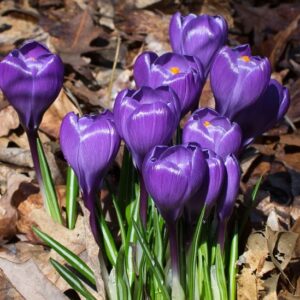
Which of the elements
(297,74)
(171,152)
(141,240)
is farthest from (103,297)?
(297,74)

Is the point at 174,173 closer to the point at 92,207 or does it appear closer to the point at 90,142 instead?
the point at 90,142

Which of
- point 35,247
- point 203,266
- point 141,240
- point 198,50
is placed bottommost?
point 35,247

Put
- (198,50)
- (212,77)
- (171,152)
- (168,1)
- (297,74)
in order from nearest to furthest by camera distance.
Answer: (171,152), (212,77), (198,50), (297,74), (168,1)

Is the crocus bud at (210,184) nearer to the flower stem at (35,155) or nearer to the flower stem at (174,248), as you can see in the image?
the flower stem at (174,248)

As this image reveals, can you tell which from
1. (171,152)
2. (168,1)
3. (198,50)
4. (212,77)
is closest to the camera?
(171,152)

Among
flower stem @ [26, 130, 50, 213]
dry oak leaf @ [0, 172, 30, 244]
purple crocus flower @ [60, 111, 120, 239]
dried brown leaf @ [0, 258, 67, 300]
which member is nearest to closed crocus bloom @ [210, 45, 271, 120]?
purple crocus flower @ [60, 111, 120, 239]

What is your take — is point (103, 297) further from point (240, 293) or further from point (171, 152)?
point (171, 152)

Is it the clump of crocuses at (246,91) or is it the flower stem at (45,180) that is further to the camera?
the flower stem at (45,180)

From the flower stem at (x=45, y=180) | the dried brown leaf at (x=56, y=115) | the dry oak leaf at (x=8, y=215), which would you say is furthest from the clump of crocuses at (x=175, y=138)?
the dried brown leaf at (x=56, y=115)
